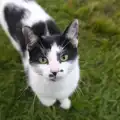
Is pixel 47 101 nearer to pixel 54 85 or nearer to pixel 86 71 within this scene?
pixel 54 85

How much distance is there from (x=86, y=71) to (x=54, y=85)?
2.26ft

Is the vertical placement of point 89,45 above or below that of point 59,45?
below

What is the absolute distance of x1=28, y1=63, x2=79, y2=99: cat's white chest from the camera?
1.92 m

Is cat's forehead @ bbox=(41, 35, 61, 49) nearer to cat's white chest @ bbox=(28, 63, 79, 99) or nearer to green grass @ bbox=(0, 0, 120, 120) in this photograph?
cat's white chest @ bbox=(28, 63, 79, 99)

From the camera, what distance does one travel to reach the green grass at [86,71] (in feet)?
7.59

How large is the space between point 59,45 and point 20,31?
1.78 feet

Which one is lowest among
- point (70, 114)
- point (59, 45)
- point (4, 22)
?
point (70, 114)

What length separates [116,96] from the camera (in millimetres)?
2393

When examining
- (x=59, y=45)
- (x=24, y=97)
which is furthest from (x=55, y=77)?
(x=24, y=97)

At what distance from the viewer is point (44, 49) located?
1719 millimetres

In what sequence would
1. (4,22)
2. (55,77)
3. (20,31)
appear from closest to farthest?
(55,77), (20,31), (4,22)

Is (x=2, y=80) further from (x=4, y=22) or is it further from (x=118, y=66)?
(x=118, y=66)

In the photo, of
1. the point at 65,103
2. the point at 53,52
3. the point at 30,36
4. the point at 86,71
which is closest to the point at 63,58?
the point at 53,52

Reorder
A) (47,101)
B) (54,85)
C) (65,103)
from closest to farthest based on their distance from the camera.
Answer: (54,85) < (47,101) < (65,103)
